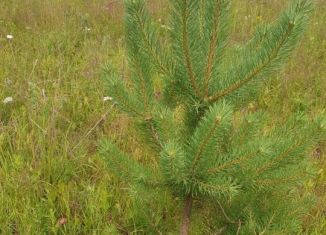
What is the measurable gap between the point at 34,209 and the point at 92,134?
100cm

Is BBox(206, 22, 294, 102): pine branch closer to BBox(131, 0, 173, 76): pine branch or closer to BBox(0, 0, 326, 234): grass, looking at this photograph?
BBox(131, 0, 173, 76): pine branch

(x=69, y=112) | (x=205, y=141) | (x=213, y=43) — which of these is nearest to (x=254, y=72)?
(x=213, y=43)

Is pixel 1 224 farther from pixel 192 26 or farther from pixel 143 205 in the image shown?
pixel 192 26

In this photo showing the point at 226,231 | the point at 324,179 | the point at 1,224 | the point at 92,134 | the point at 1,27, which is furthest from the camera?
the point at 1,27

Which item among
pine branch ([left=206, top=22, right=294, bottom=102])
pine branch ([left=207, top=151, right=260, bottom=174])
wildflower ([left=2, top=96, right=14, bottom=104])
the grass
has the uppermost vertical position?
pine branch ([left=206, top=22, right=294, bottom=102])

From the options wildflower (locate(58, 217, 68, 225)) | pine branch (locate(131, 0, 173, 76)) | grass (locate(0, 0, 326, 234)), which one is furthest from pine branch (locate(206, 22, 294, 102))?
wildflower (locate(58, 217, 68, 225))

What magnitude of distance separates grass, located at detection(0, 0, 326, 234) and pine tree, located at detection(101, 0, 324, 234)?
0.31m

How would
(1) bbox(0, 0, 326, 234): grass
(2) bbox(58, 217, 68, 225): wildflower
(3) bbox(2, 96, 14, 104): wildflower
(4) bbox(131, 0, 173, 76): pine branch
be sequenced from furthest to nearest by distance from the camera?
(3) bbox(2, 96, 14, 104): wildflower → (1) bbox(0, 0, 326, 234): grass → (2) bbox(58, 217, 68, 225): wildflower → (4) bbox(131, 0, 173, 76): pine branch

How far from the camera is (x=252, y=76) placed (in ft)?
5.00

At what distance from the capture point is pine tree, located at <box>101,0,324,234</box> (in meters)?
1.40

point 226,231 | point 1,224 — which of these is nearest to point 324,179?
point 226,231

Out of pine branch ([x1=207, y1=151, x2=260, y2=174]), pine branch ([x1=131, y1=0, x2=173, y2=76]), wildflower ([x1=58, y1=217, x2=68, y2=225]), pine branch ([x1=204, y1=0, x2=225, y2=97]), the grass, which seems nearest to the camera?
pine branch ([x1=204, y1=0, x2=225, y2=97])

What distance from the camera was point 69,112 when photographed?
3539mm

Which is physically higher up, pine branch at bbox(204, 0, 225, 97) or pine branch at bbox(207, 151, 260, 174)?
pine branch at bbox(204, 0, 225, 97)
